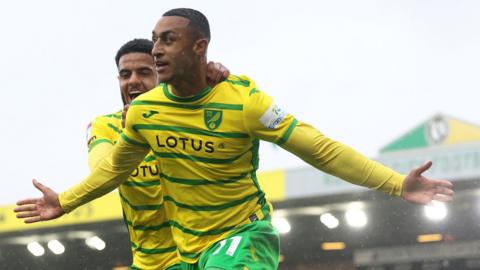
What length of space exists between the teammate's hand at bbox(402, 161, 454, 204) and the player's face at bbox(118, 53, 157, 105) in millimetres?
1884

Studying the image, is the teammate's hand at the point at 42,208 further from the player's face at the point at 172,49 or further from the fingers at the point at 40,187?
the player's face at the point at 172,49

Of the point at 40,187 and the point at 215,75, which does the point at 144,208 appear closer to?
the point at 40,187

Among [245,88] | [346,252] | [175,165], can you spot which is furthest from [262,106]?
[346,252]

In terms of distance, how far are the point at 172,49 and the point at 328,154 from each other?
0.99m

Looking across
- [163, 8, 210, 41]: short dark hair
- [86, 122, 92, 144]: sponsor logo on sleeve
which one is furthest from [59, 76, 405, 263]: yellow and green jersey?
[86, 122, 92, 144]: sponsor logo on sleeve

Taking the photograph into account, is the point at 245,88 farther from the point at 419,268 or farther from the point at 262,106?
the point at 419,268

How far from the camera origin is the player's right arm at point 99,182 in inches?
237

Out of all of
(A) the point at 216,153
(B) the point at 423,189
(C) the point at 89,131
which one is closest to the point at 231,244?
(A) the point at 216,153

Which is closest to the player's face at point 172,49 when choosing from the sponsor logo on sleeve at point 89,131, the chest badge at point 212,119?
the chest badge at point 212,119

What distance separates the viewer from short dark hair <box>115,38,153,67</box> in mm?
6934

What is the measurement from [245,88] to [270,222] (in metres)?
0.81

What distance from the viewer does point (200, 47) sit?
5926mm

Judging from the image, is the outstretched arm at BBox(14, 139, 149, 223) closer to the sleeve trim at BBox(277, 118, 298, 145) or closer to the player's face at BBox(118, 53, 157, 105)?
the player's face at BBox(118, 53, 157, 105)

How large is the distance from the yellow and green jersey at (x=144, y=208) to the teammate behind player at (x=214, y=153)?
45 centimetres
